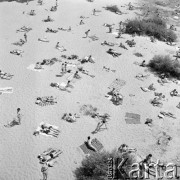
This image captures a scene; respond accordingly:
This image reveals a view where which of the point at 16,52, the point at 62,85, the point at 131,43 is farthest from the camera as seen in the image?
the point at 131,43

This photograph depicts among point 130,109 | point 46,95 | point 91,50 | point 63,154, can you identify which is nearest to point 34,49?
point 91,50

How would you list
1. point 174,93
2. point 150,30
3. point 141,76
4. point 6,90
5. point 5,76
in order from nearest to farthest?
point 6,90 < point 5,76 < point 174,93 < point 141,76 < point 150,30

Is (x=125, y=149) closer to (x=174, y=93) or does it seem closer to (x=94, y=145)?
(x=94, y=145)

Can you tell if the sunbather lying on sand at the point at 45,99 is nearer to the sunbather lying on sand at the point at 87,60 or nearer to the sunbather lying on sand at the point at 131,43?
the sunbather lying on sand at the point at 87,60

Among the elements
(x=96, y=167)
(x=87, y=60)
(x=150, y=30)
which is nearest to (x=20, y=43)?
(x=87, y=60)

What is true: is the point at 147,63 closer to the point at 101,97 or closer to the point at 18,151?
the point at 101,97

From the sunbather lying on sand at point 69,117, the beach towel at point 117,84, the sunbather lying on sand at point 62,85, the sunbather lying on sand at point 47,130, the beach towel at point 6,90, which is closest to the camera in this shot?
the sunbather lying on sand at point 47,130

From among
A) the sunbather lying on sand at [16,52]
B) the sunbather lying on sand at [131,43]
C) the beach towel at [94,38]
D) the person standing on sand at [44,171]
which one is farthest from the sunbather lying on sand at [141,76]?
the person standing on sand at [44,171]
